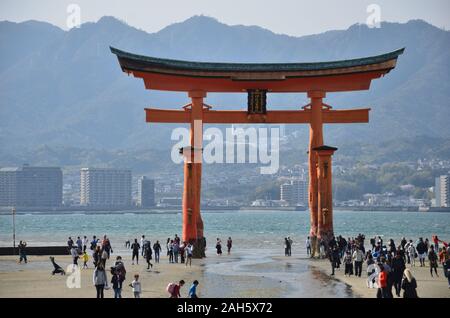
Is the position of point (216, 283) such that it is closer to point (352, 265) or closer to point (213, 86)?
point (352, 265)

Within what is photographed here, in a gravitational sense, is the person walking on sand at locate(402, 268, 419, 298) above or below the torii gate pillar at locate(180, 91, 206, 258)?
below

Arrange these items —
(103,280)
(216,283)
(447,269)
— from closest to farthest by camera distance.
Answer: (103,280) < (447,269) < (216,283)

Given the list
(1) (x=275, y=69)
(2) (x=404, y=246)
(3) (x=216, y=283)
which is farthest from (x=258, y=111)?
(3) (x=216, y=283)

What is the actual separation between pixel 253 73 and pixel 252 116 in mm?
2644

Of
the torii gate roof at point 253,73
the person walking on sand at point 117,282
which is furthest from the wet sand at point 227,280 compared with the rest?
the torii gate roof at point 253,73

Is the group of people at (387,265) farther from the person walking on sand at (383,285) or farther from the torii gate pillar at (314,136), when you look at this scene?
the torii gate pillar at (314,136)

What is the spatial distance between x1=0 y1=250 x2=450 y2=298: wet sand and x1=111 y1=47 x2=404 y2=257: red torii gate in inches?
106

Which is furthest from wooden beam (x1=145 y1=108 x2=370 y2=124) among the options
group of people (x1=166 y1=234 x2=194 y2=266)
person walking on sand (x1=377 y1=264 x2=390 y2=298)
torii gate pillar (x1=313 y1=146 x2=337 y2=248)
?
person walking on sand (x1=377 y1=264 x2=390 y2=298)

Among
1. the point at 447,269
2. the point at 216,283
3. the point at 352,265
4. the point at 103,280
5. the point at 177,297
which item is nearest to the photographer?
the point at 177,297

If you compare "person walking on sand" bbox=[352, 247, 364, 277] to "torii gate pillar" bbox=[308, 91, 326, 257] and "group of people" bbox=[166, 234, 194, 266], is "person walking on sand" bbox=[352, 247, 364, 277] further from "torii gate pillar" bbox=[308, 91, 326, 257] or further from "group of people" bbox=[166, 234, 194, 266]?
"torii gate pillar" bbox=[308, 91, 326, 257]

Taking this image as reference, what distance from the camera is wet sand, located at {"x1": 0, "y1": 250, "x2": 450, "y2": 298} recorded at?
26.5 m

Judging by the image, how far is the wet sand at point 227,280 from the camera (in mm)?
26500

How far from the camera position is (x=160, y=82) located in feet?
135
